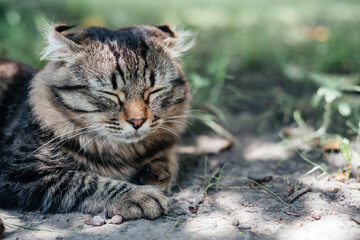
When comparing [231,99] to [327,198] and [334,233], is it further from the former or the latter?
[334,233]

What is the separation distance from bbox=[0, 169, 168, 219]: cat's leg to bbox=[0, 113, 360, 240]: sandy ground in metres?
0.07

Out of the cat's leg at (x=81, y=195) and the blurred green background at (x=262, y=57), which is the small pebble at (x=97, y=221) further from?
the blurred green background at (x=262, y=57)

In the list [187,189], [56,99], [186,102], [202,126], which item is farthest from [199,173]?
[56,99]

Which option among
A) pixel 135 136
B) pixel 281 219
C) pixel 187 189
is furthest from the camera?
pixel 187 189

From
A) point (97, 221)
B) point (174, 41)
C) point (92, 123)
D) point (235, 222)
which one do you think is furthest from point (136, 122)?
point (235, 222)

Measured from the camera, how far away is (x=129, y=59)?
2373mm

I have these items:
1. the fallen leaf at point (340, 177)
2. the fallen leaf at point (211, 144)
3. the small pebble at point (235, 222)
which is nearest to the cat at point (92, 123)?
the small pebble at point (235, 222)

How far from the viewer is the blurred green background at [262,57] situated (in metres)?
3.52

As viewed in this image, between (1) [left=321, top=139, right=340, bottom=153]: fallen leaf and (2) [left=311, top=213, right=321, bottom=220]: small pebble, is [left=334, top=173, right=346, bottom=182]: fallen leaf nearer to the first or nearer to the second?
(1) [left=321, top=139, right=340, bottom=153]: fallen leaf

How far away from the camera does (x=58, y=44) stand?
7.79 ft

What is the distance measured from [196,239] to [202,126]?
1.87 m

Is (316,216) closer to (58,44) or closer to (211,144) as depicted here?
(211,144)

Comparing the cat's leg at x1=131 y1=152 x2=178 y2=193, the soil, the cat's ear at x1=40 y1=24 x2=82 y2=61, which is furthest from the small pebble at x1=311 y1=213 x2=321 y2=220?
the cat's ear at x1=40 y1=24 x2=82 y2=61

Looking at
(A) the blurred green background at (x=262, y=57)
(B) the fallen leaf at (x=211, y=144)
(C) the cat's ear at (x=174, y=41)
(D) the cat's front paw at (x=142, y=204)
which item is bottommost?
(B) the fallen leaf at (x=211, y=144)
